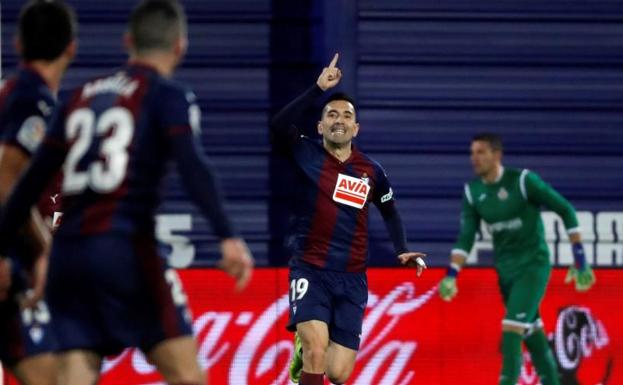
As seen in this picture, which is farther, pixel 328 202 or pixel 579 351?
pixel 579 351

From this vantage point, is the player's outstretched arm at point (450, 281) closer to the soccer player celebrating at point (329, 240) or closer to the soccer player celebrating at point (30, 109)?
the soccer player celebrating at point (329, 240)

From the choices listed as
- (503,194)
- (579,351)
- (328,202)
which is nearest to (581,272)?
(579,351)

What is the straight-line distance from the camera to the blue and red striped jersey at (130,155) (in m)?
5.03

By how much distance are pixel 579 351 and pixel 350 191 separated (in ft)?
9.65

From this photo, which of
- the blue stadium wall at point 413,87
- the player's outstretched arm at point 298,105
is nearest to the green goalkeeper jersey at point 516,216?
the blue stadium wall at point 413,87

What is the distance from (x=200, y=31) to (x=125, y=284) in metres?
8.51

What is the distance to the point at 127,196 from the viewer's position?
5098 mm

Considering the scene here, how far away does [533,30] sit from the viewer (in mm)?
13594

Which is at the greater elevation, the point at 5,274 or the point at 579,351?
the point at 5,274

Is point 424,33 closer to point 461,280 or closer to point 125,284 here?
point 461,280

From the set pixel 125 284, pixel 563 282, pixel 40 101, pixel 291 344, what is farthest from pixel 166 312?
pixel 563 282

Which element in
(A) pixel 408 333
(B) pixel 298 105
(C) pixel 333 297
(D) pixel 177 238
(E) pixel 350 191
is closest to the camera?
(B) pixel 298 105

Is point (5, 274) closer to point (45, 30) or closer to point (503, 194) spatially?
point (45, 30)

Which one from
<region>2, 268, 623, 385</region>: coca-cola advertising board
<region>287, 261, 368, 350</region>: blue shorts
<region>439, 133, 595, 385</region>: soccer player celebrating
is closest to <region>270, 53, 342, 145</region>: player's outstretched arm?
<region>287, 261, 368, 350</region>: blue shorts
